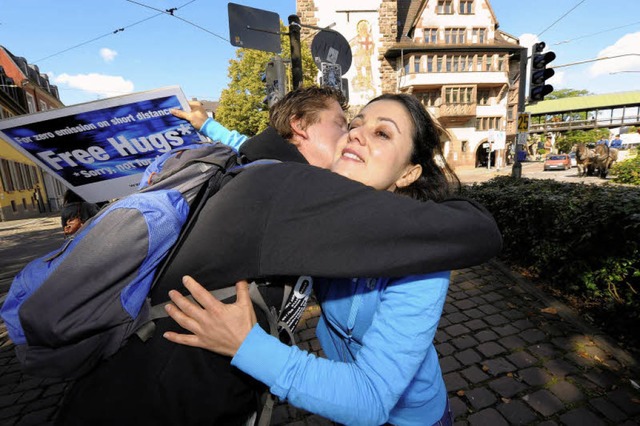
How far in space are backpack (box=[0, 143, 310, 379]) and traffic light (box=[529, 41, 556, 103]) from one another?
392 inches

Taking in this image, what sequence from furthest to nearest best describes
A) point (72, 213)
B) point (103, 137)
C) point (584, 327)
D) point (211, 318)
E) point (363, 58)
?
1. point (363, 58)
2. point (72, 213)
3. point (584, 327)
4. point (103, 137)
5. point (211, 318)

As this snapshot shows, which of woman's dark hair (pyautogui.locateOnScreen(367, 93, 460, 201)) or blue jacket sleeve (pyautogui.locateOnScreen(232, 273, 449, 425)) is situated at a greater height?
woman's dark hair (pyautogui.locateOnScreen(367, 93, 460, 201))

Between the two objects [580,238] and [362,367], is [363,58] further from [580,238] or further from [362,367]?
[362,367]

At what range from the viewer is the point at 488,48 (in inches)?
1316

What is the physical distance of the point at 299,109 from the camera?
1678 mm

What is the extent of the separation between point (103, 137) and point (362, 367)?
161cm

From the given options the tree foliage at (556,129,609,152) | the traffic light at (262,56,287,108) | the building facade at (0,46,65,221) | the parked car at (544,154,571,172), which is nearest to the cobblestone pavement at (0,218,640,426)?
the traffic light at (262,56,287,108)

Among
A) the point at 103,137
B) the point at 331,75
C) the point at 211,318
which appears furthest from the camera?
the point at 331,75

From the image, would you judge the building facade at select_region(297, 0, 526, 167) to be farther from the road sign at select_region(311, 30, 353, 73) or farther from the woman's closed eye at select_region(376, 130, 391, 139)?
the woman's closed eye at select_region(376, 130, 391, 139)

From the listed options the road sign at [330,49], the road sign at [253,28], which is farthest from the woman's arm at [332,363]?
the road sign at [330,49]

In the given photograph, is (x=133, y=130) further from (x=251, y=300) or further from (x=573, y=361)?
(x=573, y=361)

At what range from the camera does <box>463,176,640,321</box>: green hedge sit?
3496 millimetres

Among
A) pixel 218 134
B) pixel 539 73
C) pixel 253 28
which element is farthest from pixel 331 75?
pixel 539 73

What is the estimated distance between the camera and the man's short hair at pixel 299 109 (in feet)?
5.47
